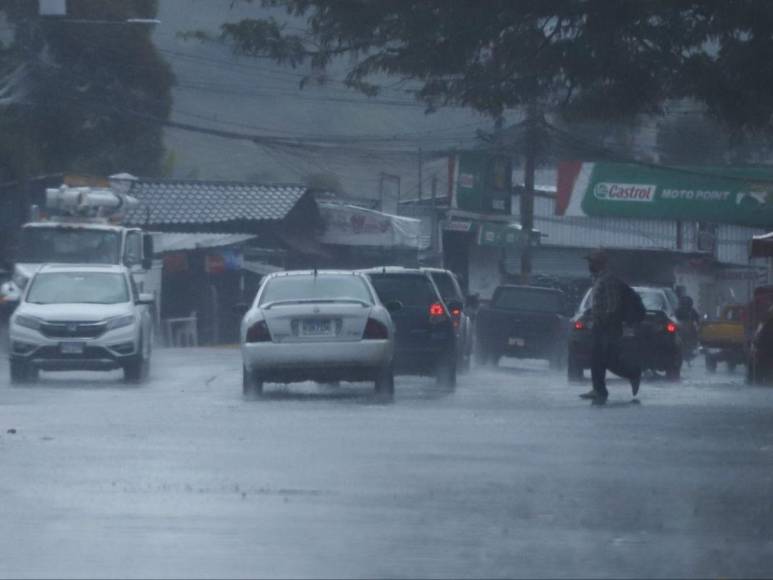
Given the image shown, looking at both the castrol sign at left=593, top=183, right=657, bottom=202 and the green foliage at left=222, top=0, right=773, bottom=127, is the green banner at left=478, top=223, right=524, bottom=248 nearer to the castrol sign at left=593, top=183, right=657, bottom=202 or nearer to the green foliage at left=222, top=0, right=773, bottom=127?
the castrol sign at left=593, top=183, right=657, bottom=202

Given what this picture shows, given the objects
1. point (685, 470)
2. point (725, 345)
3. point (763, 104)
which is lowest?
point (725, 345)

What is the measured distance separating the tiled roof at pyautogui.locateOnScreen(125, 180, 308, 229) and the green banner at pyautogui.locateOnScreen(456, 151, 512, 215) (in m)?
6.49

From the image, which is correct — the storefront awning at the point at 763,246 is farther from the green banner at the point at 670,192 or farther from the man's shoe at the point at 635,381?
the green banner at the point at 670,192

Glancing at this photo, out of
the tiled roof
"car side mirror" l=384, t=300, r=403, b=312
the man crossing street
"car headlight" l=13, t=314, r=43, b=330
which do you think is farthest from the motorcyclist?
the tiled roof

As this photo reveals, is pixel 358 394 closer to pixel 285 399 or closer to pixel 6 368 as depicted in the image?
pixel 285 399

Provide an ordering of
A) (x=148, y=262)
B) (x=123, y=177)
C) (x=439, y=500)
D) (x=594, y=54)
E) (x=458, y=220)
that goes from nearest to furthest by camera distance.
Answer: (x=439, y=500) < (x=594, y=54) < (x=148, y=262) < (x=123, y=177) < (x=458, y=220)

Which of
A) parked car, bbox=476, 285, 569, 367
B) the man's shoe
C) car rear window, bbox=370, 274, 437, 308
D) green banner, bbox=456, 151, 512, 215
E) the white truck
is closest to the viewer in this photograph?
the man's shoe

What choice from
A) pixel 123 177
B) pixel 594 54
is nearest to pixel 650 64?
pixel 594 54

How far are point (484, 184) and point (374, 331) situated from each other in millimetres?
38087

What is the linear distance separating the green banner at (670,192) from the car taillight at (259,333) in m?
34.7

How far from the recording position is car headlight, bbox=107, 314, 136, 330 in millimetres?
24594

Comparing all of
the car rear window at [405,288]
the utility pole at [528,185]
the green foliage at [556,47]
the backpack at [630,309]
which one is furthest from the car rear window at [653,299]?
the utility pole at [528,185]

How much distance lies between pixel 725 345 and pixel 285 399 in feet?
58.3

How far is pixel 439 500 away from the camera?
11375 millimetres
